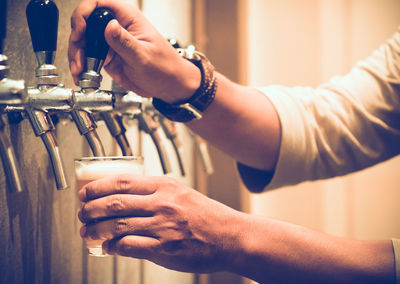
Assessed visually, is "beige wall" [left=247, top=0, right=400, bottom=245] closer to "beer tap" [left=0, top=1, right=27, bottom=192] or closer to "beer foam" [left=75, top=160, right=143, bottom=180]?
"beer foam" [left=75, top=160, right=143, bottom=180]

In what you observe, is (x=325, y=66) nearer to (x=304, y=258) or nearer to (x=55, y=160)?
(x=304, y=258)

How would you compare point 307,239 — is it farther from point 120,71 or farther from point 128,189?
point 120,71

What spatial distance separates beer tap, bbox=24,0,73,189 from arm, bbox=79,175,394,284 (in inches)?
2.5

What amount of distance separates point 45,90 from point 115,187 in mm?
143

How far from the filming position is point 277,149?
924 millimetres

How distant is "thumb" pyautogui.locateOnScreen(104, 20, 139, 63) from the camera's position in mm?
532

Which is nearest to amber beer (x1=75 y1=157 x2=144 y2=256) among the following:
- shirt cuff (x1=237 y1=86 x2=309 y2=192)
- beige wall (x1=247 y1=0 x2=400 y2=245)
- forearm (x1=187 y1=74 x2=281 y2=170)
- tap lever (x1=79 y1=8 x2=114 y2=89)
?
tap lever (x1=79 y1=8 x2=114 y2=89)

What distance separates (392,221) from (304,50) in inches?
30.7

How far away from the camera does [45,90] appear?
18.4 inches

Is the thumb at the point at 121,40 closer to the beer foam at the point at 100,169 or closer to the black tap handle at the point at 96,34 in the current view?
the black tap handle at the point at 96,34

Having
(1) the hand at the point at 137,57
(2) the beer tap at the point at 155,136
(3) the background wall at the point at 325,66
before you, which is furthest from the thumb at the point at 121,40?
(3) the background wall at the point at 325,66

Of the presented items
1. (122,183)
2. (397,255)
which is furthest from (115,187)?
(397,255)

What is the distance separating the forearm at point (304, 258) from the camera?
1.85 ft

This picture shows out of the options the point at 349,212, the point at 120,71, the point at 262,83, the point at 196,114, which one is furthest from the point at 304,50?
the point at 120,71
